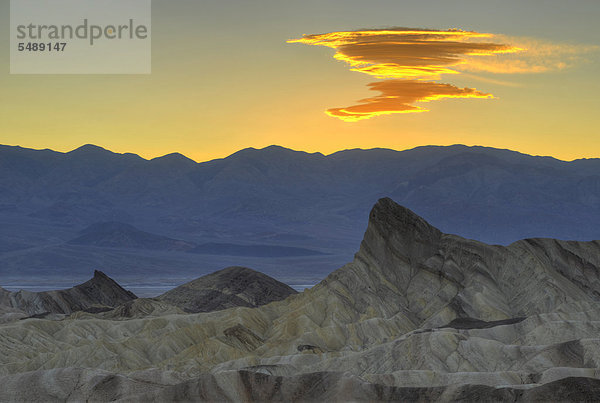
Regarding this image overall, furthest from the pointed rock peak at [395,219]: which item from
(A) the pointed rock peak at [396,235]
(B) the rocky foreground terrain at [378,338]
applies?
(B) the rocky foreground terrain at [378,338]

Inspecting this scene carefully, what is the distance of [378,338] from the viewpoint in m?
140

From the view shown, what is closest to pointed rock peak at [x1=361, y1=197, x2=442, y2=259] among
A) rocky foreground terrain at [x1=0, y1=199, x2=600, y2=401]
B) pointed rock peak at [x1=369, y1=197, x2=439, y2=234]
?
pointed rock peak at [x1=369, y1=197, x2=439, y2=234]

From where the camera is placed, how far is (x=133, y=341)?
14488 centimetres

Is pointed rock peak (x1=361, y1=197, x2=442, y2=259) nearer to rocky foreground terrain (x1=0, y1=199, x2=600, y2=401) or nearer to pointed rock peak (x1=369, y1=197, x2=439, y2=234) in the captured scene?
pointed rock peak (x1=369, y1=197, x2=439, y2=234)

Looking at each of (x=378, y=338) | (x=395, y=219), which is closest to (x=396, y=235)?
(x=395, y=219)

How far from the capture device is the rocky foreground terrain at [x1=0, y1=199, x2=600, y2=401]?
89.5 metres

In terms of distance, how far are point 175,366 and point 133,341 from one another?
21392 millimetres

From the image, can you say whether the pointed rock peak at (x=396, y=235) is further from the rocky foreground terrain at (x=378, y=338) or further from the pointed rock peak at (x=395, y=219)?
the rocky foreground terrain at (x=378, y=338)

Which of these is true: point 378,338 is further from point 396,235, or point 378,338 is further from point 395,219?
point 395,219

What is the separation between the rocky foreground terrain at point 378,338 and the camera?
294 ft

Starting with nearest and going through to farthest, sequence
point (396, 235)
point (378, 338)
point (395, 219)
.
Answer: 1. point (378, 338)
2. point (396, 235)
3. point (395, 219)

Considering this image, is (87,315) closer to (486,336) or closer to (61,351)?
(61,351)

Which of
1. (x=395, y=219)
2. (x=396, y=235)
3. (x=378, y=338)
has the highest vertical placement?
(x=395, y=219)

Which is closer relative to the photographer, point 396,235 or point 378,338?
point 378,338
